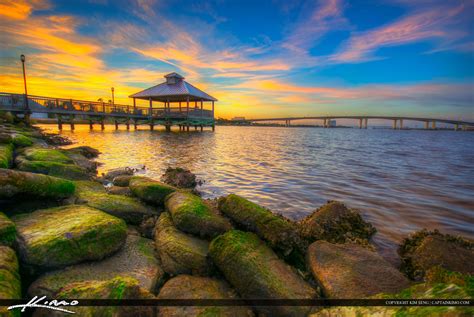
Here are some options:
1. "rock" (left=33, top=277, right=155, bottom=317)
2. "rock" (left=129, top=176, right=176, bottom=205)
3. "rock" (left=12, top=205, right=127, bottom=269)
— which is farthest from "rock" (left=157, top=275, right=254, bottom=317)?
"rock" (left=129, top=176, right=176, bottom=205)

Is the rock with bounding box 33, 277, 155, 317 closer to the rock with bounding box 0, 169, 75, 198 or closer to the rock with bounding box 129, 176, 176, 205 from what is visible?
the rock with bounding box 0, 169, 75, 198

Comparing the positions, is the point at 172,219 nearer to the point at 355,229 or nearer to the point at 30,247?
the point at 30,247

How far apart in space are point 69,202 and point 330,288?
4.65m

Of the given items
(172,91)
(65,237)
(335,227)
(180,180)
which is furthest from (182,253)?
(172,91)

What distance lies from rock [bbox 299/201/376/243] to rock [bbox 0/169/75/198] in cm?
451

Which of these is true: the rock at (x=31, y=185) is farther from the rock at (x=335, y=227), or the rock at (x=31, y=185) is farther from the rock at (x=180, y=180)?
the rock at (x=335, y=227)

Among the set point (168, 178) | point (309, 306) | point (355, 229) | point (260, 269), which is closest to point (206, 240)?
point (260, 269)

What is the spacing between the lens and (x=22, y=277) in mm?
2674

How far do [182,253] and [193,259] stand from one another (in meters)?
0.18

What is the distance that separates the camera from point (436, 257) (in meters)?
3.68

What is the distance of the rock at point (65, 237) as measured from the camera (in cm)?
278

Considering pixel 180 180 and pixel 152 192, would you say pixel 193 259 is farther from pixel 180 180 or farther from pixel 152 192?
pixel 180 180

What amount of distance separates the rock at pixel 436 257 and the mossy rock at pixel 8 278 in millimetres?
4822

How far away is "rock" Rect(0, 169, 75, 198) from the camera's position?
3.62 meters
